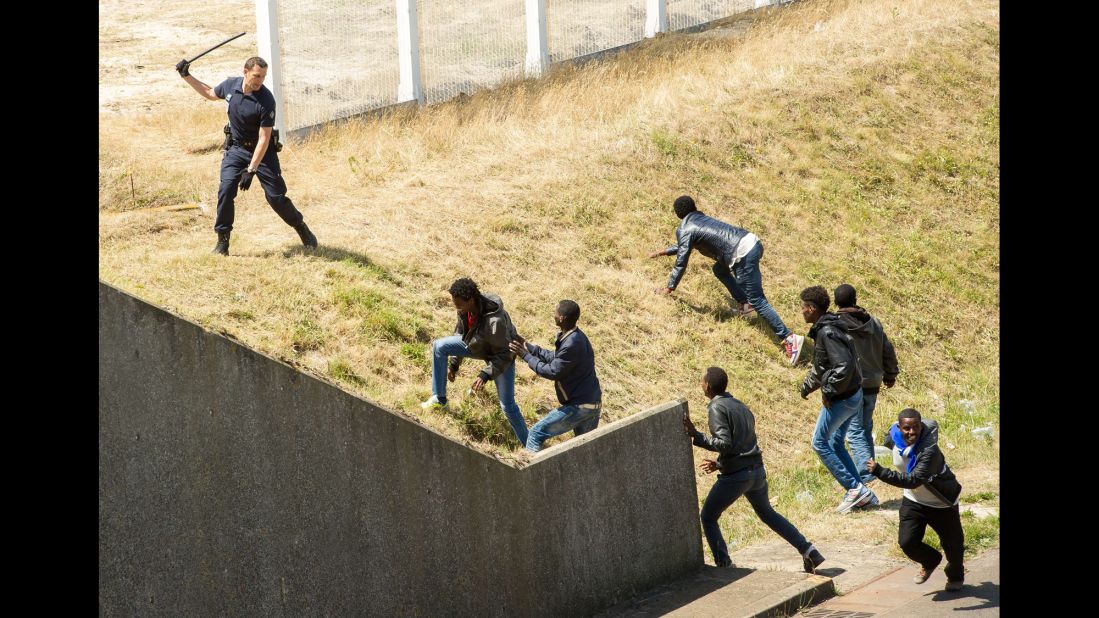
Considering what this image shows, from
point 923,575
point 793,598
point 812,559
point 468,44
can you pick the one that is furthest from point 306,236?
point 923,575

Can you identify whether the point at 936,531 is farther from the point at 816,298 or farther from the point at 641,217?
the point at 641,217

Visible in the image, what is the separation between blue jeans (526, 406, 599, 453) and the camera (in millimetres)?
9375

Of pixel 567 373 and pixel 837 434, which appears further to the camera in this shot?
pixel 837 434

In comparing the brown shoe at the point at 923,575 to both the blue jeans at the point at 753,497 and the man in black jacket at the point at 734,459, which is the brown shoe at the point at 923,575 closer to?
the man in black jacket at the point at 734,459

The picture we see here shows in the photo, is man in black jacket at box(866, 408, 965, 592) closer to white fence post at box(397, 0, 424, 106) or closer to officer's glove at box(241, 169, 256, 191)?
officer's glove at box(241, 169, 256, 191)

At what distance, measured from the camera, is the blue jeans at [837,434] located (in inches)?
385

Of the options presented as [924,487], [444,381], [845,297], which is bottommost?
[924,487]

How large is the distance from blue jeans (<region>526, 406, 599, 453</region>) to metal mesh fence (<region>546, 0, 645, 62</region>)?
10.7 metres

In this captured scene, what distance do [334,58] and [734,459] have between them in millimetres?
10306

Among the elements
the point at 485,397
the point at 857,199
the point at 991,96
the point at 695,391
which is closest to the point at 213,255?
the point at 485,397

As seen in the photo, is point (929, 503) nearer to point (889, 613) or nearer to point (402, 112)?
point (889, 613)

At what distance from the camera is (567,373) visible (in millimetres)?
9250

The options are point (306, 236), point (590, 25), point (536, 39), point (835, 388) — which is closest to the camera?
point (835, 388)

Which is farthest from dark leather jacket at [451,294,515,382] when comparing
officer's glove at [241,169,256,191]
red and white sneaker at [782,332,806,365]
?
red and white sneaker at [782,332,806,365]
